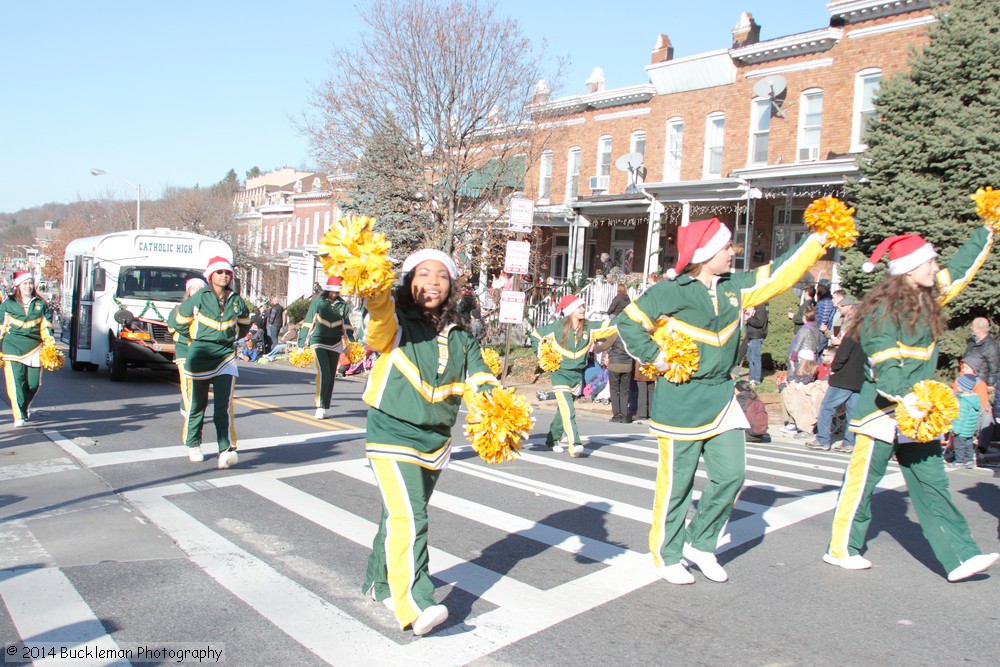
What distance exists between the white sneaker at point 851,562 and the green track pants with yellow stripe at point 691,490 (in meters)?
0.95

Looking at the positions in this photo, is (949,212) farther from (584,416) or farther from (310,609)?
(310,609)

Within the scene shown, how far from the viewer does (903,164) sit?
56.9ft

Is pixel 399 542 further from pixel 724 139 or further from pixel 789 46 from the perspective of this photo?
pixel 724 139

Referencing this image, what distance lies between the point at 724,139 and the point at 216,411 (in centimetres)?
2061

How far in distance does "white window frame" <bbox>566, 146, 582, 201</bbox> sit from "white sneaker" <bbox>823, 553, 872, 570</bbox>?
25489 mm

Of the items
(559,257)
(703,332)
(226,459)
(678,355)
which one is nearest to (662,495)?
(678,355)

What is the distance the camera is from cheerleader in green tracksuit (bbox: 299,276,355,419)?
12180mm

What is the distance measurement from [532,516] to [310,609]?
261 centimetres

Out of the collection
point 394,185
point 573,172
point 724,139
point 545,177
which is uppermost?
point 724,139

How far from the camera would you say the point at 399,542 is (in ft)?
14.2

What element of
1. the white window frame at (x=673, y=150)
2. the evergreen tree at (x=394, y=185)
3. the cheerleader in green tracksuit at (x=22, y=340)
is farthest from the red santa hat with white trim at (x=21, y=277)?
the white window frame at (x=673, y=150)

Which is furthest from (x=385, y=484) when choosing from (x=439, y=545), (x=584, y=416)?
(x=584, y=416)

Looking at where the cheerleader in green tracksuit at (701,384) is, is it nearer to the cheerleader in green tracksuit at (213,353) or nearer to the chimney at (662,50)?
the cheerleader in green tracksuit at (213,353)

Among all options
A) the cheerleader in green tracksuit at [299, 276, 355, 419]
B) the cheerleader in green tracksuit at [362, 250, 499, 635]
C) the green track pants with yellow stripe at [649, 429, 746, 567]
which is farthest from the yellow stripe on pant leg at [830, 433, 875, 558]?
the cheerleader in green tracksuit at [299, 276, 355, 419]
